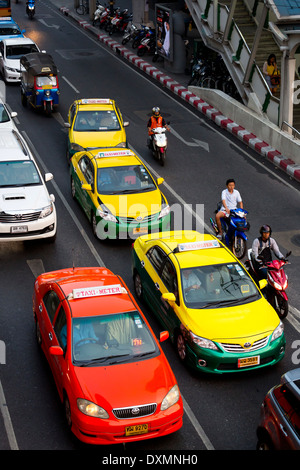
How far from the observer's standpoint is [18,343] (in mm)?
12688

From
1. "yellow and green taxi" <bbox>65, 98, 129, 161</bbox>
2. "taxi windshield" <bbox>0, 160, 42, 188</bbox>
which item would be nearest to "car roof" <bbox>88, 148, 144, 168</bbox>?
"taxi windshield" <bbox>0, 160, 42, 188</bbox>

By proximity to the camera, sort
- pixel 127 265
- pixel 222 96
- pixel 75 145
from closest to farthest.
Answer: pixel 127 265, pixel 75 145, pixel 222 96

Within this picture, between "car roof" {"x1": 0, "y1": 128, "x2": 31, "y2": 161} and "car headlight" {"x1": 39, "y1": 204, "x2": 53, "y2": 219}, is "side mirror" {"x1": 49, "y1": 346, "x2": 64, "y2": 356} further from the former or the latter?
"car roof" {"x1": 0, "y1": 128, "x2": 31, "y2": 161}

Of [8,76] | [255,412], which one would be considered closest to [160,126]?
[8,76]

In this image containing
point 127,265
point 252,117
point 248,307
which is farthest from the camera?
point 252,117

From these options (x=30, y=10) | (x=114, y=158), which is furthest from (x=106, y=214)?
(x=30, y=10)

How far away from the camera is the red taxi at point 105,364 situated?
382 inches

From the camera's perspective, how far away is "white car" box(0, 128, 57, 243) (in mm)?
15625

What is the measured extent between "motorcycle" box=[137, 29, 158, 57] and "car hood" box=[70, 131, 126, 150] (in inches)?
508

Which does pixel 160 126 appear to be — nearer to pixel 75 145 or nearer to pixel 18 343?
pixel 75 145

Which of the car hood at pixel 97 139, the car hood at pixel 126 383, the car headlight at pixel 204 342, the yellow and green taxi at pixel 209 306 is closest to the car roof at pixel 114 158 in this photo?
the car hood at pixel 97 139

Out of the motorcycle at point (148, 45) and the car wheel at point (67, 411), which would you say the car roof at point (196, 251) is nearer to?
the car wheel at point (67, 411)

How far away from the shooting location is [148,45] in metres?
33.4
